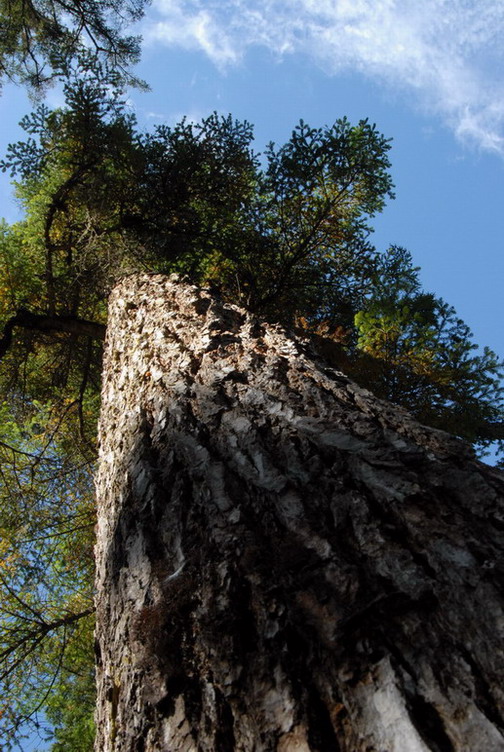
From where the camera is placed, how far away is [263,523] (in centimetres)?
161

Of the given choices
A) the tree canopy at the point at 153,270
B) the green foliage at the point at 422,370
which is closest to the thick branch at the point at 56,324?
the tree canopy at the point at 153,270

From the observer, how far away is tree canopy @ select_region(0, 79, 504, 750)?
6812mm

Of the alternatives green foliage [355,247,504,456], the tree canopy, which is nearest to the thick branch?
the tree canopy

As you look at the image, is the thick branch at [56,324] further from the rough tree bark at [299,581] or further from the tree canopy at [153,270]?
the rough tree bark at [299,581]

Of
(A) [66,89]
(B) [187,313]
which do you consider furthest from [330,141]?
(B) [187,313]

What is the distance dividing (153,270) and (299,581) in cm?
640

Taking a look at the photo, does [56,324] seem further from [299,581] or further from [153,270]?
[299,581]

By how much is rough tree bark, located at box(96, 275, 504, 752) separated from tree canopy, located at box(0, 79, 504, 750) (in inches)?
178

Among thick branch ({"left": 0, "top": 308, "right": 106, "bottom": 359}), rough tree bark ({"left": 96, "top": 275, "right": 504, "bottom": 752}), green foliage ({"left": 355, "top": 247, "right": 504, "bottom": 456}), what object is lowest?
rough tree bark ({"left": 96, "top": 275, "right": 504, "bottom": 752})

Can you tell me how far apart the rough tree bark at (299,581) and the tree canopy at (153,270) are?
14.9 feet

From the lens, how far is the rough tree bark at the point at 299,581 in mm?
1104

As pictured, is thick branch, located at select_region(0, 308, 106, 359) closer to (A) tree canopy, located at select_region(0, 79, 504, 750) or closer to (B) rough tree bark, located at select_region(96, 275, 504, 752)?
(A) tree canopy, located at select_region(0, 79, 504, 750)

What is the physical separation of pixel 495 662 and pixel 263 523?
720 millimetres

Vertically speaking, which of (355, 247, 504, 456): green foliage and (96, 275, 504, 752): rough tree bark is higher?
(355, 247, 504, 456): green foliage
